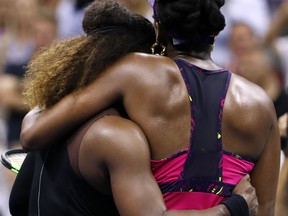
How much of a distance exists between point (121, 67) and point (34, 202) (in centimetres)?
62

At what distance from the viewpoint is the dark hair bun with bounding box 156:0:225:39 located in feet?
9.52

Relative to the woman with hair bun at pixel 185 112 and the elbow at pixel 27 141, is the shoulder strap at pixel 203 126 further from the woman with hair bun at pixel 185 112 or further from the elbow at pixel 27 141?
the elbow at pixel 27 141

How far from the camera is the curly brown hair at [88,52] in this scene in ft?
9.70

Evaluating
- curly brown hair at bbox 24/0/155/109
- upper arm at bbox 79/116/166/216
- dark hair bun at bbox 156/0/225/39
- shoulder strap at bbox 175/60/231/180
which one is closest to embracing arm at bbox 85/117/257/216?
upper arm at bbox 79/116/166/216

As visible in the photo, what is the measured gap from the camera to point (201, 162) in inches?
112

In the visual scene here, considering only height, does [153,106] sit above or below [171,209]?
above

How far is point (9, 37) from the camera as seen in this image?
6469 millimetres

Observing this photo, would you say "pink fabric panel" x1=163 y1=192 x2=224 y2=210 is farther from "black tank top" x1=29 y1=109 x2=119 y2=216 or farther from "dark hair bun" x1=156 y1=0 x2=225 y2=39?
"dark hair bun" x1=156 y1=0 x2=225 y2=39

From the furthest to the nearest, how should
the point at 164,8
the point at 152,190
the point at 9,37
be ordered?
1. the point at 9,37
2. the point at 164,8
3. the point at 152,190

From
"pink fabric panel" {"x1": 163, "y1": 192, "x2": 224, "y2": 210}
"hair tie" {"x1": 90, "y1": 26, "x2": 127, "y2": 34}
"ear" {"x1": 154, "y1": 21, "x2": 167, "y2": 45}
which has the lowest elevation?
"pink fabric panel" {"x1": 163, "y1": 192, "x2": 224, "y2": 210}

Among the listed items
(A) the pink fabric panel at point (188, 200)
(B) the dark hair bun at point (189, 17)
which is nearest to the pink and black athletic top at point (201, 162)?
(A) the pink fabric panel at point (188, 200)

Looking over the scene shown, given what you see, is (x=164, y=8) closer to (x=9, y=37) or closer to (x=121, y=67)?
(x=121, y=67)

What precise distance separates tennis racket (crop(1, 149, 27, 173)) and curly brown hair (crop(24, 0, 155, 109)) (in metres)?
0.32

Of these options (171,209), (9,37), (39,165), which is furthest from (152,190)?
(9,37)
